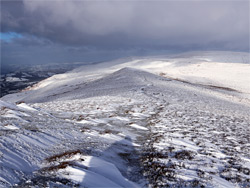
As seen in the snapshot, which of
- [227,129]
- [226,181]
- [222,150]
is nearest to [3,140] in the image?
[226,181]

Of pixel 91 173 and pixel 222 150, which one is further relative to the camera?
pixel 222 150

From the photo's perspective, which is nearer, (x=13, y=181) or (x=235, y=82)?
(x=13, y=181)

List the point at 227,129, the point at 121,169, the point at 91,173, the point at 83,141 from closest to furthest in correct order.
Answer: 1. the point at 91,173
2. the point at 121,169
3. the point at 83,141
4. the point at 227,129

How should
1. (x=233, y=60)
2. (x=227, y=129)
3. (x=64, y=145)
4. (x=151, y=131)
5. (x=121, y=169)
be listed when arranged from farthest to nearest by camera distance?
(x=233, y=60)
(x=227, y=129)
(x=151, y=131)
(x=64, y=145)
(x=121, y=169)

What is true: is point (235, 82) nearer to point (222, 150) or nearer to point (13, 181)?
point (222, 150)

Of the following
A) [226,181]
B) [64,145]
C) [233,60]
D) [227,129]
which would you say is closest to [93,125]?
[64,145]

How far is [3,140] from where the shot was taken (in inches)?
239

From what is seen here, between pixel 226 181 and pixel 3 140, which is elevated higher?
pixel 3 140

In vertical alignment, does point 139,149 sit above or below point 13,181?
below

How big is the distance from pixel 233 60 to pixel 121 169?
113 metres

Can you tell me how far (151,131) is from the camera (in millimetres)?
10469

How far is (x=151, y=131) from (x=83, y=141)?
4.16 m

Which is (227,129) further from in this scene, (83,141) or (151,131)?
(83,141)

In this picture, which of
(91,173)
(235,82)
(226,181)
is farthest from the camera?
(235,82)
